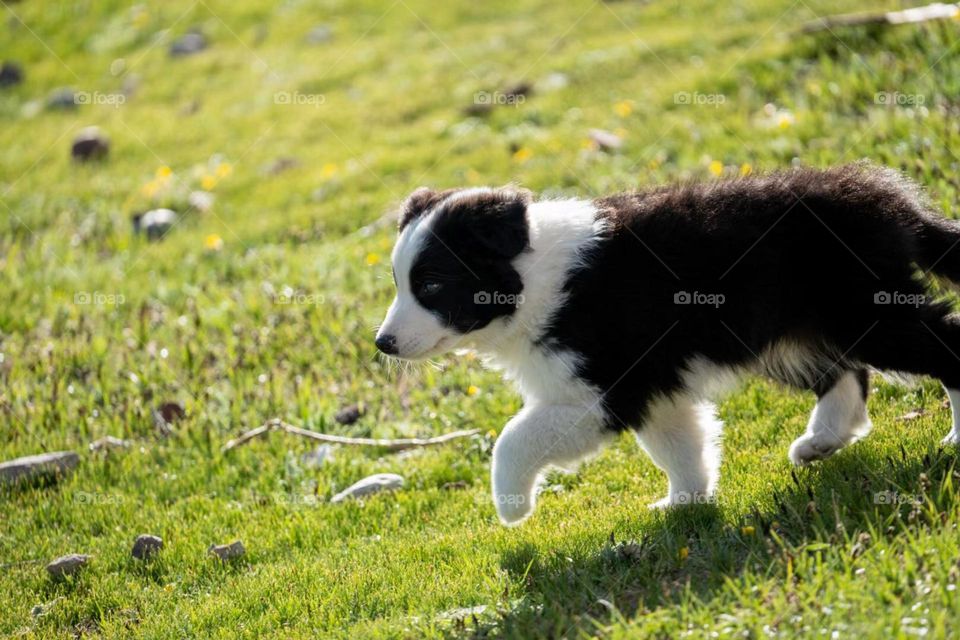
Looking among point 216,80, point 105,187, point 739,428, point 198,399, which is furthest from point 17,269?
point 739,428

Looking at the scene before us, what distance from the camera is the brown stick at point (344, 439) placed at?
6723 millimetres

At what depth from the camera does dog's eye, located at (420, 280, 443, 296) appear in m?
5.07

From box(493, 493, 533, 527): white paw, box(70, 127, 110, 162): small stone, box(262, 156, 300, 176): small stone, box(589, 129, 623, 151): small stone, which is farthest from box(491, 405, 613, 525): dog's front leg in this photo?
box(70, 127, 110, 162): small stone

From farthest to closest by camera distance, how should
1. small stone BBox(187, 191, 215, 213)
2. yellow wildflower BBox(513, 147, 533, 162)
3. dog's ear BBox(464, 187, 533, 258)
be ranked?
small stone BBox(187, 191, 215, 213), yellow wildflower BBox(513, 147, 533, 162), dog's ear BBox(464, 187, 533, 258)

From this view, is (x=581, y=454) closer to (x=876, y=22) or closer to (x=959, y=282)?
(x=959, y=282)

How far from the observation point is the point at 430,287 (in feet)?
16.7

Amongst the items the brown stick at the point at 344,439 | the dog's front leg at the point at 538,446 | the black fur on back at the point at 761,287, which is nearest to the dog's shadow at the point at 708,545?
the dog's front leg at the point at 538,446

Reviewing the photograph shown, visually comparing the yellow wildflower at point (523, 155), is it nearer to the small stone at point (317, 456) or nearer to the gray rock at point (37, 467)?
the small stone at point (317, 456)

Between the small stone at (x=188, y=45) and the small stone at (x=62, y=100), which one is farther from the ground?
the small stone at (x=188, y=45)

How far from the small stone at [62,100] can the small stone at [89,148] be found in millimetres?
2445

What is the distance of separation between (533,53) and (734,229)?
32.3 ft

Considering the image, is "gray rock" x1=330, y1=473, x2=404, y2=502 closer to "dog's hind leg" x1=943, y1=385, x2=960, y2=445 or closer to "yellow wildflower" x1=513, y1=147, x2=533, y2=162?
"dog's hind leg" x1=943, y1=385, x2=960, y2=445

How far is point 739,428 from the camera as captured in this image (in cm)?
605

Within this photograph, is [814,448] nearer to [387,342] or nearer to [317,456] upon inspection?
[387,342]
